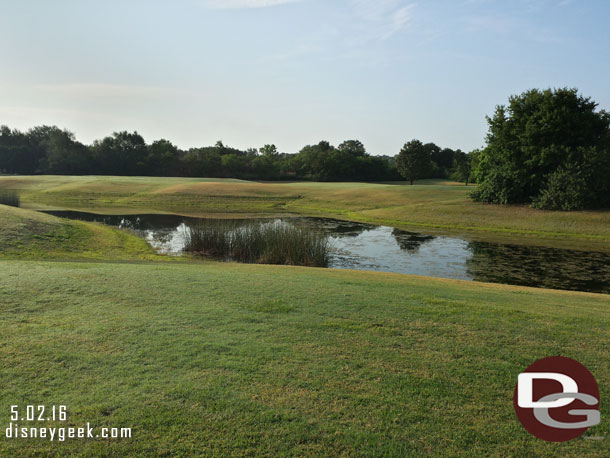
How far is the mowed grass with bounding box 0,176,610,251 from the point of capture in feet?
115

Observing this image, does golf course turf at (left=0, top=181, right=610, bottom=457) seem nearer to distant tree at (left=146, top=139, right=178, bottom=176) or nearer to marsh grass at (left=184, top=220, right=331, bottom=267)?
marsh grass at (left=184, top=220, right=331, bottom=267)

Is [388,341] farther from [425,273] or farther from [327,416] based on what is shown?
[425,273]

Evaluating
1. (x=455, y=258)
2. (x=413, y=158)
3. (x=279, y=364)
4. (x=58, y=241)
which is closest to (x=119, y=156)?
(x=413, y=158)

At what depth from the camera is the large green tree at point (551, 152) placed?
1537 inches

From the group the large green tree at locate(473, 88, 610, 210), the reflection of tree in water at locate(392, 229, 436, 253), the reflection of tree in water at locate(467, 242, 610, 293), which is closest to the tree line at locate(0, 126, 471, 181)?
the large green tree at locate(473, 88, 610, 210)

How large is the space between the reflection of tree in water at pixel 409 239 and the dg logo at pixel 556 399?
68.2 feet

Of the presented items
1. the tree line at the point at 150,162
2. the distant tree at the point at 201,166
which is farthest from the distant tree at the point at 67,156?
the distant tree at the point at 201,166

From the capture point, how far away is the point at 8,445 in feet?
14.4

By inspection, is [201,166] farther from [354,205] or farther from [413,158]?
[354,205]

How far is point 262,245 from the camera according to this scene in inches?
883

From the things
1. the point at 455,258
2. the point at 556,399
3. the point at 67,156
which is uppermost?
the point at 67,156

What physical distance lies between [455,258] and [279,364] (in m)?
20.5

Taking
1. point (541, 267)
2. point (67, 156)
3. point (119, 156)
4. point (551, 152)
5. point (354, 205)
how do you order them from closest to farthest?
point (541, 267) < point (551, 152) < point (354, 205) < point (67, 156) < point (119, 156)

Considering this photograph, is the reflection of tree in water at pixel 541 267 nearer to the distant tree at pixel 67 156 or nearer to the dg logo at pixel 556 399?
the dg logo at pixel 556 399
